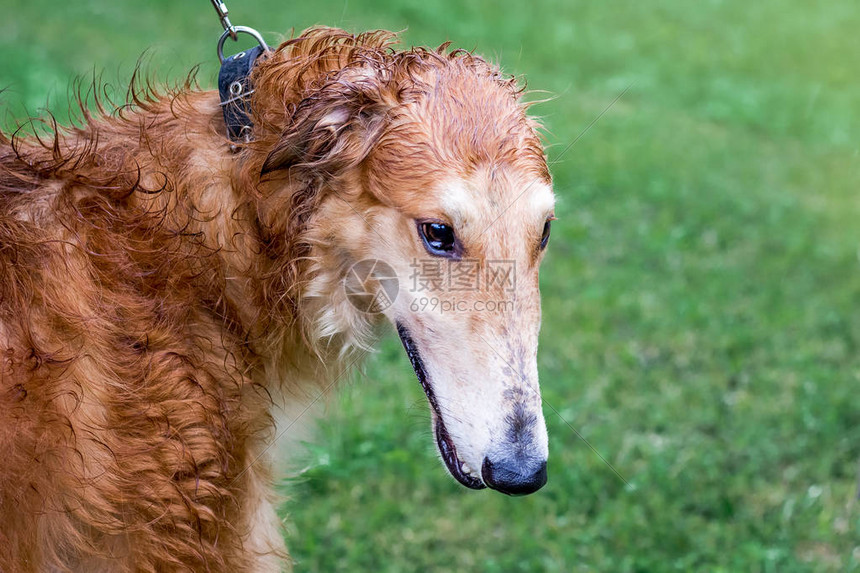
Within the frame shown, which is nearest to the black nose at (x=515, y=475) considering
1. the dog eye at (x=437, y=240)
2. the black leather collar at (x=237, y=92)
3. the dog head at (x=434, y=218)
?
the dog head at (x=434, y=218)

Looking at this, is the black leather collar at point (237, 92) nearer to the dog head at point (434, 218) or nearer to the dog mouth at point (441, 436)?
the dog head at point (434, 218)

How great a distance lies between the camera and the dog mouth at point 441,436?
2811 mm

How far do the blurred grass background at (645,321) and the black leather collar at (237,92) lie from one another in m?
0.33

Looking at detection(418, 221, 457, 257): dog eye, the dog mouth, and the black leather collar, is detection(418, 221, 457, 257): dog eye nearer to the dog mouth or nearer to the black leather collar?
the dog mouth

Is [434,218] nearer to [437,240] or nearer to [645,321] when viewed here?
[437,240]

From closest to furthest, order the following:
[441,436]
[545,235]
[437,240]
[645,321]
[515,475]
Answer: [515,475] < [437,240] < [441,436] < [545,235] < [645,321]

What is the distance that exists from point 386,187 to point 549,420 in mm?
3014

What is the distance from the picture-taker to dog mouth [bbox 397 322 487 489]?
2.81 m

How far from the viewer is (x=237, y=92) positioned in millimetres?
3041

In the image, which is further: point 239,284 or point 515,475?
point 239,284

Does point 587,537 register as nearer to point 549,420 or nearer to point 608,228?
point 549,420

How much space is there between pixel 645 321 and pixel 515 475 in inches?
168

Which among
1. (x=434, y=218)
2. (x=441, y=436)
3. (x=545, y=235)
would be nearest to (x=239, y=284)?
Answer: (x=434, y=218)

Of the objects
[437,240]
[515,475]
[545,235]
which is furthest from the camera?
[545,235]
